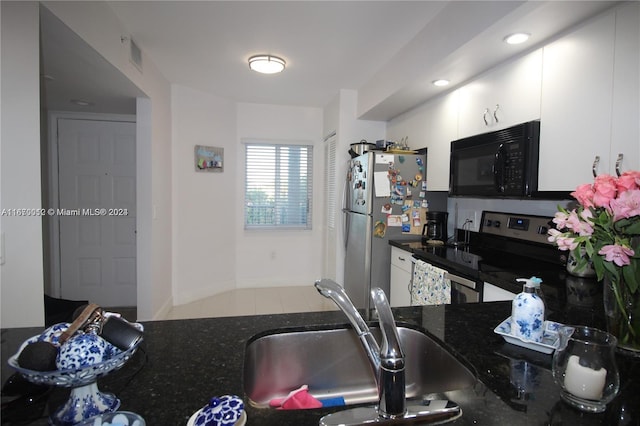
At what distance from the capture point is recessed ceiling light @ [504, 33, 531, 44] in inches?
67.4

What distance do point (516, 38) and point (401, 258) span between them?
1.72 metres

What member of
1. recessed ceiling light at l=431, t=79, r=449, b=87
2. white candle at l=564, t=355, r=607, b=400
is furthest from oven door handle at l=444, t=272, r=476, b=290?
recessed ceiling light at l=431, t=79, r=449, b=87

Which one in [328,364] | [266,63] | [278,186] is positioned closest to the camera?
[328,364]

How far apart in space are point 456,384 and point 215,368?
674 mm

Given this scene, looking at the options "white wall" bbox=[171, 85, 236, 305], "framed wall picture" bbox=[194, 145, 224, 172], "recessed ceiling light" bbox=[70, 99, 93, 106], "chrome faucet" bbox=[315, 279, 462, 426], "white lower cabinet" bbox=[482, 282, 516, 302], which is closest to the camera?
"chrome faucet" bbox=[315, 279, 462, 426]

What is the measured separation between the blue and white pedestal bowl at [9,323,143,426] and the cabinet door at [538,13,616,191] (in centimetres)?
191

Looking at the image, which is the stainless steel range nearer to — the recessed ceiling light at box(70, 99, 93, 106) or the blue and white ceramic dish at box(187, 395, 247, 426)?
the blue and white ceramic dish at box(187, 395, 247, 426)

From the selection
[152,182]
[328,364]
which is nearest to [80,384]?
[328,364]

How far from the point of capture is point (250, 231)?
15.0 feet

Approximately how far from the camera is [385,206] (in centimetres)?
296

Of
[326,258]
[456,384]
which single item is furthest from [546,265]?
[326,258]

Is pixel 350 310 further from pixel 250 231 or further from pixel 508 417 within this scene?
pixel 250 231

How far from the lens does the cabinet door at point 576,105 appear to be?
4.74ft

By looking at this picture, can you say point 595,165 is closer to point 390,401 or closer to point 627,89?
point 627,89
